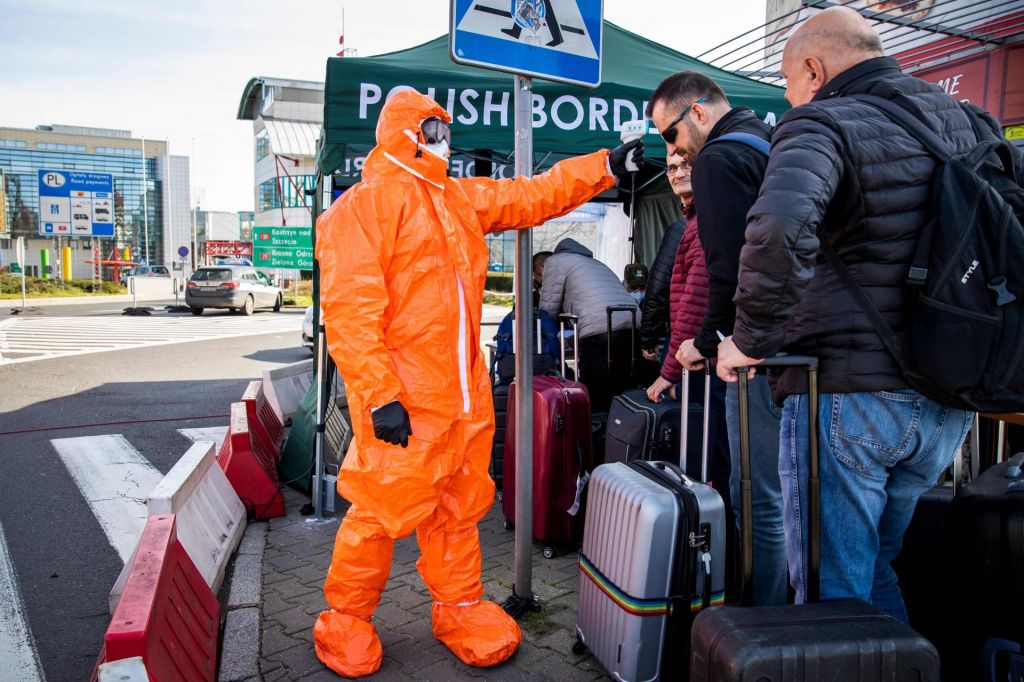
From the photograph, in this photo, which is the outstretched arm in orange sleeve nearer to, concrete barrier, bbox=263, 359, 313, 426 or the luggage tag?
the luggage tag

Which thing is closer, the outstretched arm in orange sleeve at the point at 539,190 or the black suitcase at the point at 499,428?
the outstretched arm in orange sleeve at the point at 539,190

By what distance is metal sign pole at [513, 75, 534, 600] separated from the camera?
128 inches

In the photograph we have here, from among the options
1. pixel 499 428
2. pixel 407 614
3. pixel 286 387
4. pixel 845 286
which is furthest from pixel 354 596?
pixel 286 387

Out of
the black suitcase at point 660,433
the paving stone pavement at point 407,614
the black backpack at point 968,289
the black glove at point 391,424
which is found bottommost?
the paving stone pavement at point 407,614

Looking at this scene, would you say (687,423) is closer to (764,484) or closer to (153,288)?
(764,484)

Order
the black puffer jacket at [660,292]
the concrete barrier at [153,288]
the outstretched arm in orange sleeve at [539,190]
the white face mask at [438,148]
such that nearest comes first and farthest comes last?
the white face mask at [438,148] < the outstretched arm in orange sleeve at [539,190] < the black puffer jacket at [660,292] < the concrete barrier at [153,288]

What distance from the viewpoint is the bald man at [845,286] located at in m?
1.80

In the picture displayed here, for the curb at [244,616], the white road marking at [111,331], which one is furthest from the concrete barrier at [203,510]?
the white road marking at [111,331]

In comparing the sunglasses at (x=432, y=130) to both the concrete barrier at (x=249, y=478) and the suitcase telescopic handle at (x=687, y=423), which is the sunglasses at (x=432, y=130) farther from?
the concrete barrier at (x=249, y=478)

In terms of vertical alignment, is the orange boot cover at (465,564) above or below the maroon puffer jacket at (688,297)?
below

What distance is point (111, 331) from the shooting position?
60.2ft

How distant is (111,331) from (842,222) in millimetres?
19763

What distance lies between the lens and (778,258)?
177cm

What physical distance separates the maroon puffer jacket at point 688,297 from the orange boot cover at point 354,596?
153cm
